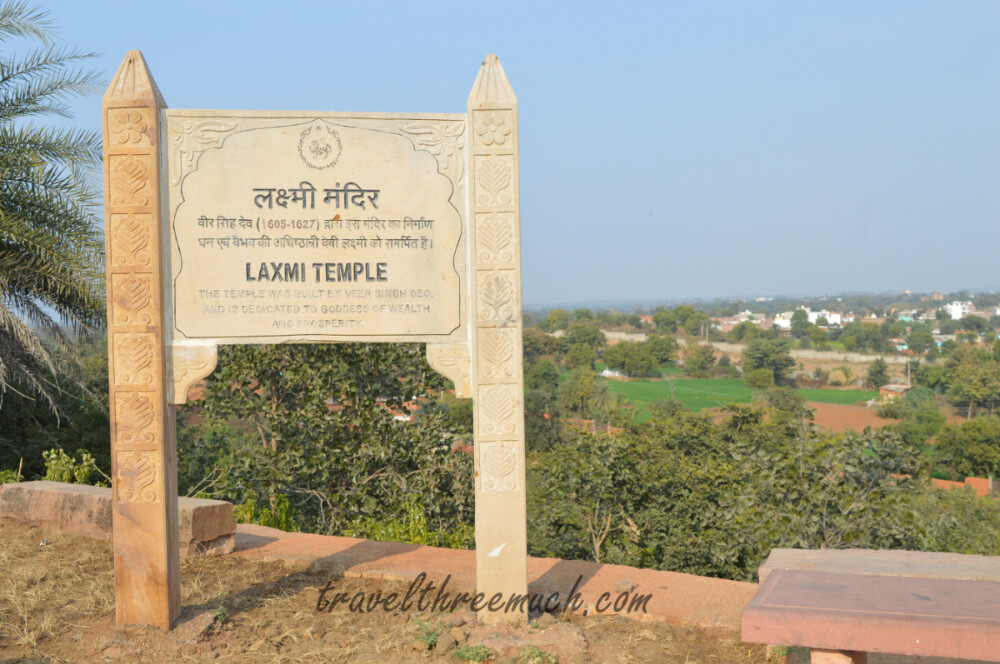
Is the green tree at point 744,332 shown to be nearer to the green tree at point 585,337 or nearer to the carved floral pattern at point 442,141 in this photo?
the green tree at point 585,337

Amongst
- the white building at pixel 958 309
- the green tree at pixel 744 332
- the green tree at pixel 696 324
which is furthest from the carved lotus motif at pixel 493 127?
the white building at pixel 958 309

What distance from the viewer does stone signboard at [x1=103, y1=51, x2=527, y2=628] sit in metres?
3.79

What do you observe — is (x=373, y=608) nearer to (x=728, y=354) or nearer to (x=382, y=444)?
(x=382, y=444)

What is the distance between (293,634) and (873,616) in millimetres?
2566

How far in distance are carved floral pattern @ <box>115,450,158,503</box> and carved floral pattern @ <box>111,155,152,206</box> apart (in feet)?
3.82

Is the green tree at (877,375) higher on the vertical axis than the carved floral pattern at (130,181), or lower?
lower

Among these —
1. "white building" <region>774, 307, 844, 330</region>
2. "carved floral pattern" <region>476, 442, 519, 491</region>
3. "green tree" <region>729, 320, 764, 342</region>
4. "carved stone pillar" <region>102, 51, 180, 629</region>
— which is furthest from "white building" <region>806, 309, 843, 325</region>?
"carved stone pillar" <region>102, 51, 180, 629</region>

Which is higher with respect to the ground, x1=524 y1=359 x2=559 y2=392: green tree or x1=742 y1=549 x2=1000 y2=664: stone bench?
x1=742 y1=549 x2=1000 y2=664: stone bench

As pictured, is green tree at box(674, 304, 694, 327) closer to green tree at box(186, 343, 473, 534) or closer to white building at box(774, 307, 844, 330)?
white building at box(774, 307, 844, 330)

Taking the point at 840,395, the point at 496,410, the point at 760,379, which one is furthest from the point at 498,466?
the point at 840,395

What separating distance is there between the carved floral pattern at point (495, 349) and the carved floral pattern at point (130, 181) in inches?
66.6

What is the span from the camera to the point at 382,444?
327 inches

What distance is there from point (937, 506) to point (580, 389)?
17.1 metres

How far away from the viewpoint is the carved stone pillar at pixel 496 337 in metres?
3.90
